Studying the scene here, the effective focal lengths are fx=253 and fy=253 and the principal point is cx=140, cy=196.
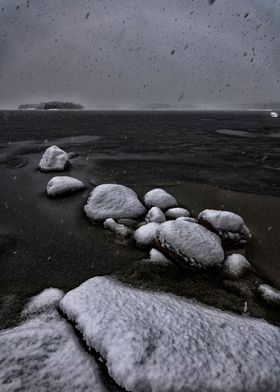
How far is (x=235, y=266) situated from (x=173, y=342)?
195cm

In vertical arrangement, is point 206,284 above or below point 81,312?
below

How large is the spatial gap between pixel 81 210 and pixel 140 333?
4.03 meters

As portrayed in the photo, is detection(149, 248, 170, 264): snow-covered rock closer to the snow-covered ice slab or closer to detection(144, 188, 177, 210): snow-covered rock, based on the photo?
the snow-covered ice slab

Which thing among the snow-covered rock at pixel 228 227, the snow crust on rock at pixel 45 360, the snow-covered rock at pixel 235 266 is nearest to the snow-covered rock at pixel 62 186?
the snow-covered rock at pixel 228 227

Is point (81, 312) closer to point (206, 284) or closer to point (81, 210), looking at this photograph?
point (206, 284)

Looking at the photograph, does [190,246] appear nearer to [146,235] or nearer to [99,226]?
[146,235]

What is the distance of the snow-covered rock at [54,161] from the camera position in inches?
383

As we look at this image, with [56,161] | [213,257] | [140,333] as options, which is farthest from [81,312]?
[56,161]

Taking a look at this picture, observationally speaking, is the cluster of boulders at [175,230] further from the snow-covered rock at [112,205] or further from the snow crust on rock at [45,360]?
the snow crust on rock at [45,360]

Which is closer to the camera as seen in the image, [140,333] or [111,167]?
[140,333]

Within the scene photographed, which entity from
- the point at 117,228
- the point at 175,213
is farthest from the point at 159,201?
the point at 117,228

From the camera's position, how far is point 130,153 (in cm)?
1403

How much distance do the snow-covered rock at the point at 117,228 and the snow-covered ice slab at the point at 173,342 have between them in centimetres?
172

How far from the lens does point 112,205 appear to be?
5844 millimetres
